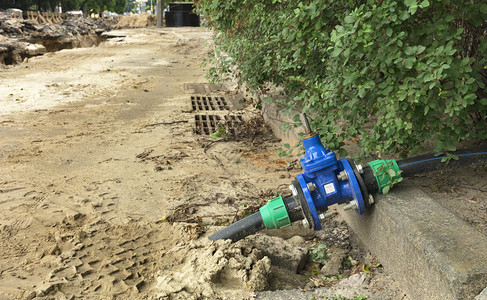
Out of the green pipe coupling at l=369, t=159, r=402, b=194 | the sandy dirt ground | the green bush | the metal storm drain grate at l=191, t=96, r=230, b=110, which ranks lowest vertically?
the sandy dirt ground

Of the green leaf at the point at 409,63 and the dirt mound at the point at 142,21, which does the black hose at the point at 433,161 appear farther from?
the dirt mound at the point at 142,21

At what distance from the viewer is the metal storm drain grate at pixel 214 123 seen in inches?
239

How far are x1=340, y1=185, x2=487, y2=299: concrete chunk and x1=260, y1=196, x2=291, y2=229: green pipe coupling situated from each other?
21.5 inches

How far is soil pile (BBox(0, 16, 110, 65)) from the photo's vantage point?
18453 millimetres

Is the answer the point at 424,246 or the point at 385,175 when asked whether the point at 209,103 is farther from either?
the point at 424,246

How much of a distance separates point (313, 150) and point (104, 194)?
2.05 m

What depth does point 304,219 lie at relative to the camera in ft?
9.08

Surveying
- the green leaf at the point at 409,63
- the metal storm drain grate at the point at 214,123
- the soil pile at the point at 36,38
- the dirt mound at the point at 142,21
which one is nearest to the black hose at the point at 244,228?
the green leaf at the point at 409,63

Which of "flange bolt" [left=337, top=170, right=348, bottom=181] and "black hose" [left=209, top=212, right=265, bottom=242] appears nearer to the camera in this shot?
"flange bolt" [left=337, top=170, right=348, bottom=181]

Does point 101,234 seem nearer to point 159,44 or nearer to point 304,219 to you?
point 304,219

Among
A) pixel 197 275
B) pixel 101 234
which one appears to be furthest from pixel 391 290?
pixel 101 234

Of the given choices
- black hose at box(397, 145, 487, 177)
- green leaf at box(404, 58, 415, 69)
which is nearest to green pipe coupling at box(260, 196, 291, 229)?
black hose at box(397, 145, 487, 177)

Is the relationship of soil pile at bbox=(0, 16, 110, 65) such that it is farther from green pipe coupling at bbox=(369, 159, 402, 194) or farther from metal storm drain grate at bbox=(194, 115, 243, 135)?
green pipe coupling at bbox=(369, 159, 402, 194)

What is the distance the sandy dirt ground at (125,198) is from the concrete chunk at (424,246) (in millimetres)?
227
